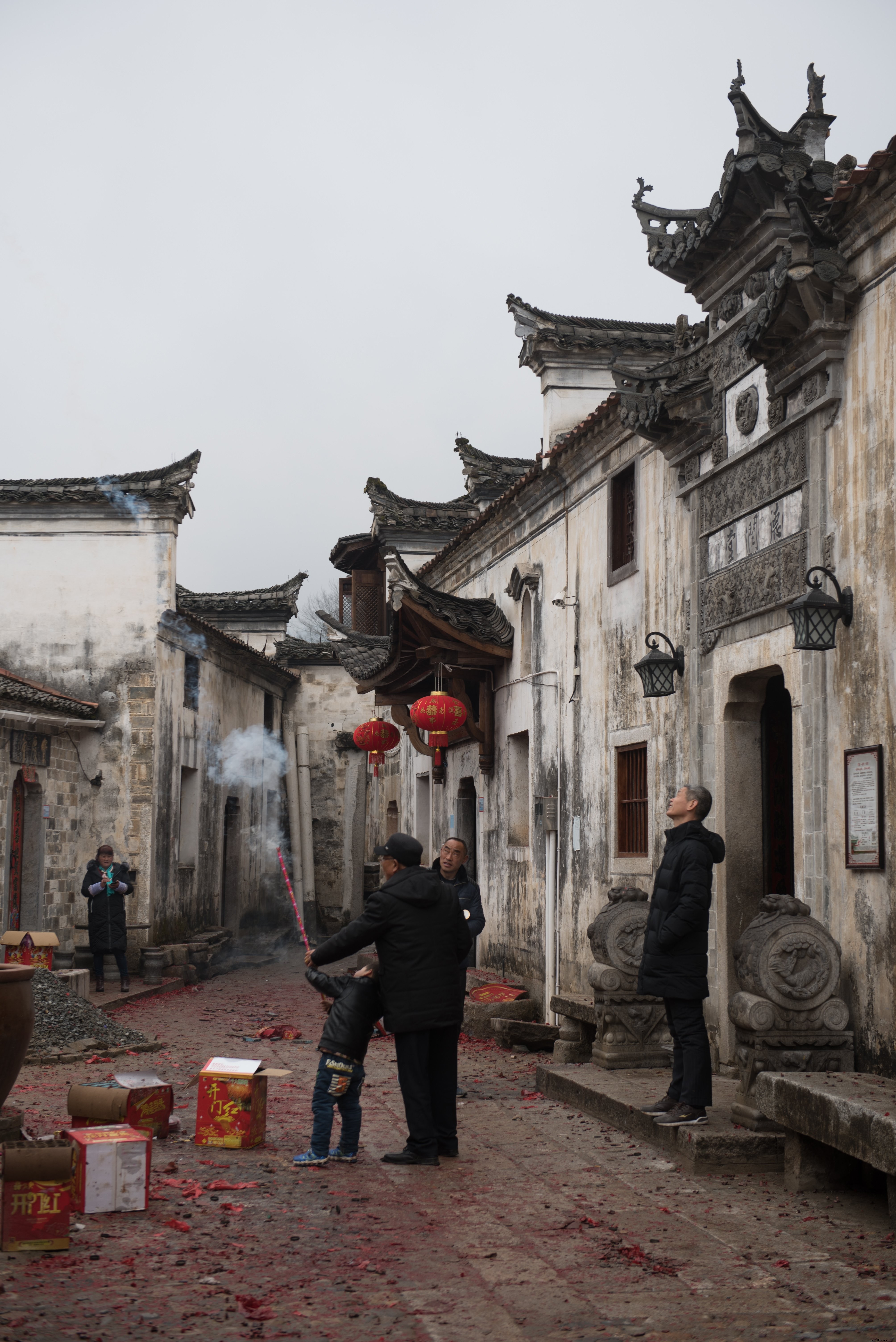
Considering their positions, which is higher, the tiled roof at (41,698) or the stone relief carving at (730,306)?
the stone relief carving at (730,306)

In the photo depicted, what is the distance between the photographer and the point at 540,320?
48.0ft

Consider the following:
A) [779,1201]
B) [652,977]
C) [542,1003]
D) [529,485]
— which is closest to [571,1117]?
[652,977]

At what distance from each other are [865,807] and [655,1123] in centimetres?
204

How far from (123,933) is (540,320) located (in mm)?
8869

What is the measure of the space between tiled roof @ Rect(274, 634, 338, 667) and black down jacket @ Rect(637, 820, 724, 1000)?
21477mm

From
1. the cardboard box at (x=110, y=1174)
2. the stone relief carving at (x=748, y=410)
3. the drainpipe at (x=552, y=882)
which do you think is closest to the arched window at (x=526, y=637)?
the drainpipe at (x=552, y=882)

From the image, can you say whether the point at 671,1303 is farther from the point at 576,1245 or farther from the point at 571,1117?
the point at 571,1117

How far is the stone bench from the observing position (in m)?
5.39

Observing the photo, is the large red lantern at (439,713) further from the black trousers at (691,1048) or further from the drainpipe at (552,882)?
the black trousers at (691,1048)

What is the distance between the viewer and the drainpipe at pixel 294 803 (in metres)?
26.8

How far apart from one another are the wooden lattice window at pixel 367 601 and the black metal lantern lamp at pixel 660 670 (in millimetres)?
13047

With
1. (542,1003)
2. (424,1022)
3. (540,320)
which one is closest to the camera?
(424,1022)

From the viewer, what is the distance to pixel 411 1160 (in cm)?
684

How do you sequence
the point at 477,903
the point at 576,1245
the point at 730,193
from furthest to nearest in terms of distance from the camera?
the point at 477,903 < the point at 730,193 < the point at 576,1245
